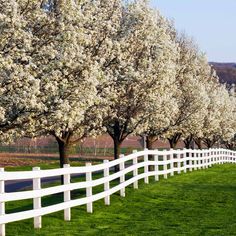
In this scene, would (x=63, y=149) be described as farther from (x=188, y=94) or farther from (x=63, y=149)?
(x=188, y=94)

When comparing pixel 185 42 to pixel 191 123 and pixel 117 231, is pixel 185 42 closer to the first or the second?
pixel 191 123

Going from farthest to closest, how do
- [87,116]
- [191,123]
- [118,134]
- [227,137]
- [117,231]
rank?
[227,137] < [191,123] < [118,134] < [87,116] < [117,231]

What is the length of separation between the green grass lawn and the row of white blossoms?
301 cm

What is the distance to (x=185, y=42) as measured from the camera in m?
49.3

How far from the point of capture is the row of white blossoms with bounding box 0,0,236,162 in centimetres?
1725

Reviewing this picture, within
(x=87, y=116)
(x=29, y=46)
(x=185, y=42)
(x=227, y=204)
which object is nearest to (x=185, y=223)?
(x=227, y=204)

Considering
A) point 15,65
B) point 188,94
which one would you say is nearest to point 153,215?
point 15,65

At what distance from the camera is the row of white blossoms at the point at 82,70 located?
17250 mm

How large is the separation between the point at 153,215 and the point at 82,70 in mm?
5699

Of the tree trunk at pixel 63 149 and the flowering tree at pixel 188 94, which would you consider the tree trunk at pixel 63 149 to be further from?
the flowering tree at pixel 188 94

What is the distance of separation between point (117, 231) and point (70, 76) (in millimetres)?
7541

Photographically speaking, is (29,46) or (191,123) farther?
(191,123)

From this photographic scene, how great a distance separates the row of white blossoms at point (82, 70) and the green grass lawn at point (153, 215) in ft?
9.89

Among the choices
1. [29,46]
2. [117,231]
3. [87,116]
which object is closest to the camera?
[117,231]
